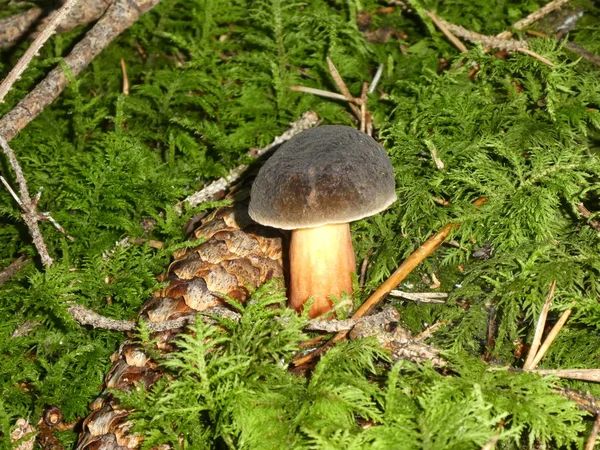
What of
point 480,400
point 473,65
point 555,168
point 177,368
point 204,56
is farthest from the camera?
point 204,56

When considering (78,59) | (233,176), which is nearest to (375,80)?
(233,176)

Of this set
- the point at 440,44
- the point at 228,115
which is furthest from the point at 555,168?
the point at 228,115

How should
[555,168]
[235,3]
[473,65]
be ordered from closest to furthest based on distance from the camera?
[555,168]
[473,65]
[235,3]

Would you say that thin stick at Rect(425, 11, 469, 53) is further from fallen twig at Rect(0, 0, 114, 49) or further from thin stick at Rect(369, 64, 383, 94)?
fallen twig at Rect(0, 0, 114, 49)

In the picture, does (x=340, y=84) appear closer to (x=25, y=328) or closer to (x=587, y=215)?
(x=587, y=215)

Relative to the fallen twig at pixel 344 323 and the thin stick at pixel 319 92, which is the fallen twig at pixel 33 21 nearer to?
the thin stick at pixel 319 92

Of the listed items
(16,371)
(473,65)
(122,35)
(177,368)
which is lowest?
(16,371)

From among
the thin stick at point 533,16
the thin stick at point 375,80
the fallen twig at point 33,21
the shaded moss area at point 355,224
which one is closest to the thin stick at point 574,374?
the shaded moss area at point 355,224

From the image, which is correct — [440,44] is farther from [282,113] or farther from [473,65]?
[282,113]
